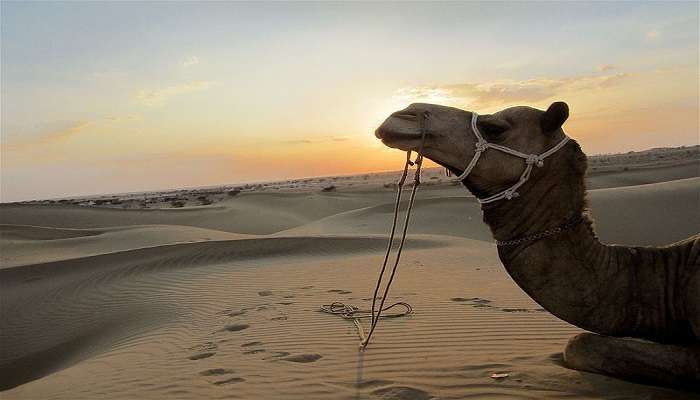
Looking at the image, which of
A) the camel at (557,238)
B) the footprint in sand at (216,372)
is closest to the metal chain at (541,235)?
the camel at (557,238)

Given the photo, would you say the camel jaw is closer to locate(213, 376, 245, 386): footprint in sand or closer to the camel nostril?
the camel nostril

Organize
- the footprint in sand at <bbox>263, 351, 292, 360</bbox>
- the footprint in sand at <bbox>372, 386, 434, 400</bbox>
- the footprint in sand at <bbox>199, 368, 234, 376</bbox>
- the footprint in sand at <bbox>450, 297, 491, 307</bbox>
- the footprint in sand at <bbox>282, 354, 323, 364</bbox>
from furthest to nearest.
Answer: the footprint in sand at <bbox>450, 297, 491, 307</bbox>
the footprint in sand at <bbox>263, 351, 292, 360</bbox>
the footprint in sand at <bbox>282, 354, 323, 364</bbox>
the footprint in sand at <bbox>199, 368, 234, 376</bbox>
the footprint in sand at <bbox>372, 386, 434, 400</bbox>

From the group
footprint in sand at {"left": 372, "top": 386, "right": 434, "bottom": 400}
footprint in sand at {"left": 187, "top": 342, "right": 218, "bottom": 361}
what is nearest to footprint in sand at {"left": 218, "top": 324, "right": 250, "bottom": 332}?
footprint in sand at {"left": 187, "top": 342, "right": 218, "bottom": 361}

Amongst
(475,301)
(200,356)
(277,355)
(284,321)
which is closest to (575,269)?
(277,355)

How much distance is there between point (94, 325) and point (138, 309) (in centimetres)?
71

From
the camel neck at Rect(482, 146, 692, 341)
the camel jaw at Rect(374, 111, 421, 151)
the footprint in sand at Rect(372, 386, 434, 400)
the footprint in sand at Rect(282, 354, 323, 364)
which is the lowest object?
the footprint in sand at Rect(282, 354, 323, 364)

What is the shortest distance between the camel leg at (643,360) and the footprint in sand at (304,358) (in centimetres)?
248

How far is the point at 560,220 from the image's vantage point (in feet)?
11.9

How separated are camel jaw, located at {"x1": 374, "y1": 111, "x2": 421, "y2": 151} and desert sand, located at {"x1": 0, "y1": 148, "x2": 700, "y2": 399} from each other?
1.93 meters

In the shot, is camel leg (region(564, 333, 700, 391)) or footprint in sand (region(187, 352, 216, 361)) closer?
camel leg (region(564, 333, 700, 391))

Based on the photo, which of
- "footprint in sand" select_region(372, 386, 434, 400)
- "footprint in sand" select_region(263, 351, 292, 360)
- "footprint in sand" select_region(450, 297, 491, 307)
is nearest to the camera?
"footprint in sand" select_region(372, 386, 434, 400)

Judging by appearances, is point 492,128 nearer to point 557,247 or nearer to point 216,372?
point 557,247

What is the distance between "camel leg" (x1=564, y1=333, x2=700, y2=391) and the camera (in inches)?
143

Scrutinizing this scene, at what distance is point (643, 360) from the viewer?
3.75 m
